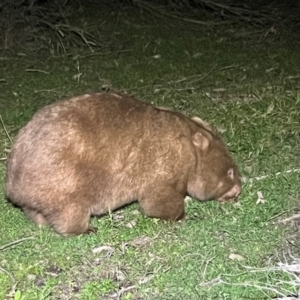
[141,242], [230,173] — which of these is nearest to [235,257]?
[141,242]

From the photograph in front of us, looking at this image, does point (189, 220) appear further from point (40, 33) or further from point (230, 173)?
point (40, 33)

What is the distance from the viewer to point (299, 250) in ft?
14.7

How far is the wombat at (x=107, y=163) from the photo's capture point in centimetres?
452

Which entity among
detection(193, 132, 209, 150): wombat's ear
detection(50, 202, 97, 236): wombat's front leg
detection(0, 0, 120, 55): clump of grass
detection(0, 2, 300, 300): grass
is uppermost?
detection(193, 132, 209, 150): wombat's ear

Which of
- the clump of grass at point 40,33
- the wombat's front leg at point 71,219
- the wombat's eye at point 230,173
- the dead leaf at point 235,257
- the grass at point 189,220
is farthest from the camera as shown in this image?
the clump of grass at point 40,33

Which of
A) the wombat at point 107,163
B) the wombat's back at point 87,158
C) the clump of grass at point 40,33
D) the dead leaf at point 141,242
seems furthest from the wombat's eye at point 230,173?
the clump of grass at point 40,33

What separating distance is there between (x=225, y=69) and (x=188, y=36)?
3.90 feet

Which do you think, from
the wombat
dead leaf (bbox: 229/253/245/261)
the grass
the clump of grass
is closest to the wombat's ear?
the wombat

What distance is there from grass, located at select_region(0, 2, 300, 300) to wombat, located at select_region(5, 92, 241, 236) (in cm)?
13

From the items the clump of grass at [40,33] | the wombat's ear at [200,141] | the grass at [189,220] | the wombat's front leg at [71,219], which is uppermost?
the wombat's ear at [200,141]

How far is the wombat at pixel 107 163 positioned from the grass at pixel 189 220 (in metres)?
0.13

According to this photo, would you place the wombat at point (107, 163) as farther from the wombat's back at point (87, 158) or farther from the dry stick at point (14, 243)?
the dry stick at point (14, 243)

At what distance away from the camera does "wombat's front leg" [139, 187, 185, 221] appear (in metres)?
4.83

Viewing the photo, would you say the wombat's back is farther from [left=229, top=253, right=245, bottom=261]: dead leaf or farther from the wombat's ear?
[left=229, top=253, right=245, bottom=261]: dead leaf
